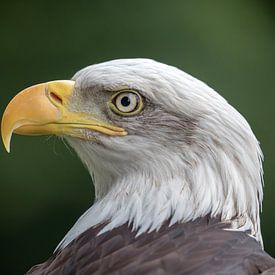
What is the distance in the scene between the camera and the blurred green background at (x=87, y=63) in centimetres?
556

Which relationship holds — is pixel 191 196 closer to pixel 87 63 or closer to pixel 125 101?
pixel 125 101

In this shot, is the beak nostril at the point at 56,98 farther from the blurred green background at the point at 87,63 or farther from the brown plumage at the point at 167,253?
the blurred green background at the point at 87,63

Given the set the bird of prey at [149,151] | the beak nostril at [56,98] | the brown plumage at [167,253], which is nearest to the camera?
the brown plumage at [167,253]

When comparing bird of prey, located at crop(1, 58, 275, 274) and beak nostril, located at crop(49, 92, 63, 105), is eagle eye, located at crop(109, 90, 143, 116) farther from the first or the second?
beak nostril, located at crop(49, 92, 63, 105)

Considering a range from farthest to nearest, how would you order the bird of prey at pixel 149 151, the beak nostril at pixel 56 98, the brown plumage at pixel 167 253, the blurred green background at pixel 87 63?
the blurred green background at pixel 87 63 → the beak nostril at pixel 56 98 → the bird of prey at pixel 149 151 → the brown plumage at pixel 167 253

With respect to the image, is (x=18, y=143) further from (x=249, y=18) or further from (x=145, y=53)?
(x=249, y=18)

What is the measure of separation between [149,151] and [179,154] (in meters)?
0.09

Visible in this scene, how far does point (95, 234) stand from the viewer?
3.21 m

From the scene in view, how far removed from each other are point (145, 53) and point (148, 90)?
8.25ft

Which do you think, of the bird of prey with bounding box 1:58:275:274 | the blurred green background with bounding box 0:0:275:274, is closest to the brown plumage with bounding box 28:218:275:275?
the bird of prey with bounding box 1:58:275:274

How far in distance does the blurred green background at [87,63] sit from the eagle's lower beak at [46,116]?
217 centimetres

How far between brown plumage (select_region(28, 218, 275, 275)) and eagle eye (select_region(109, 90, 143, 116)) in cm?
34

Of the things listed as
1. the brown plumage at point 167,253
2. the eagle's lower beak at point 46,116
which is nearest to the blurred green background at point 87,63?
the eagle's lower beak at point 46,116

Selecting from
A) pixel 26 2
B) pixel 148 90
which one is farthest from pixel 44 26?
pixel 148 90
